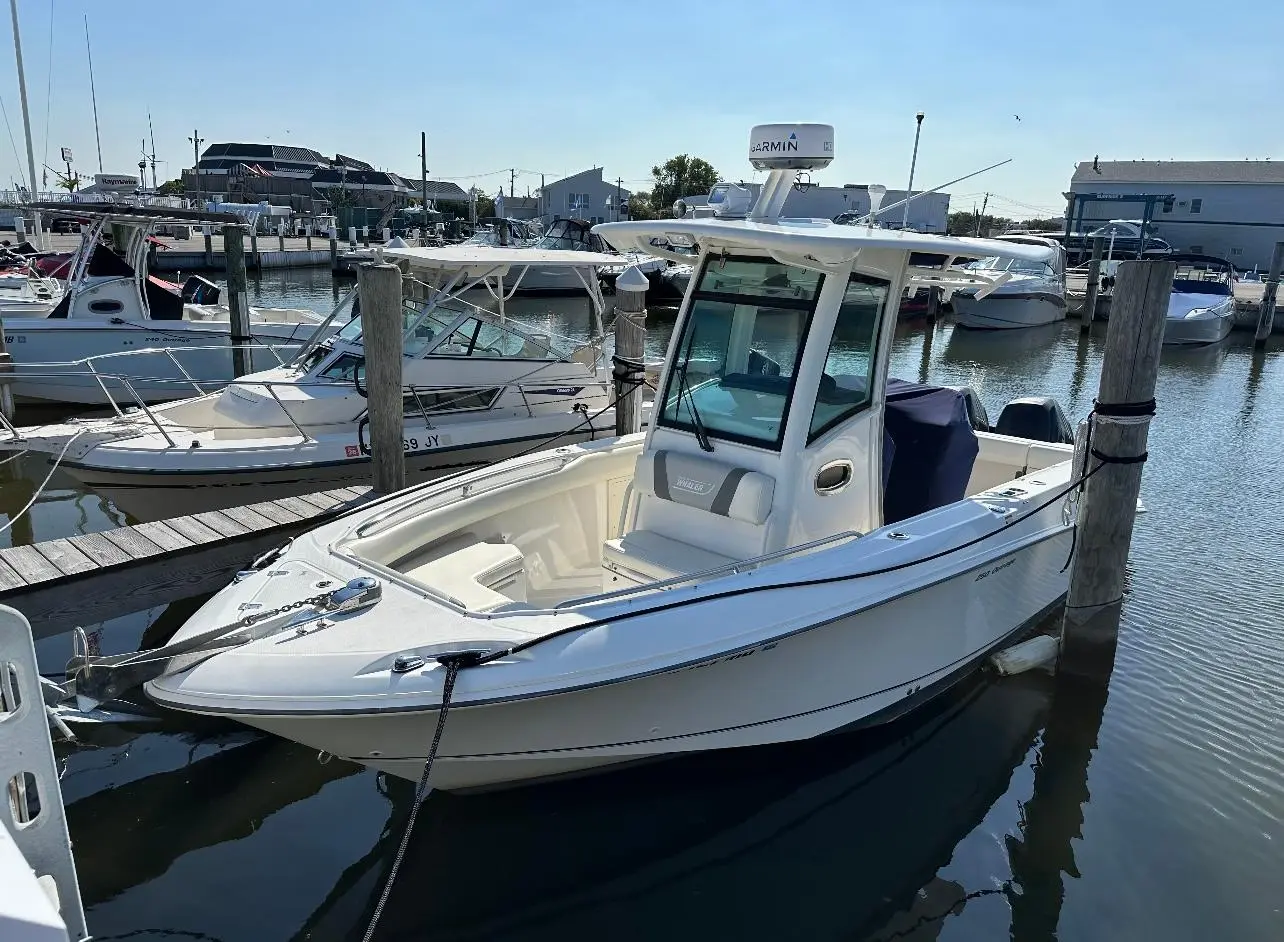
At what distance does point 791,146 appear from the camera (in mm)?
4695

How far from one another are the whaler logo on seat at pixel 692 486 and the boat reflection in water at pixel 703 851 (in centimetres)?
133

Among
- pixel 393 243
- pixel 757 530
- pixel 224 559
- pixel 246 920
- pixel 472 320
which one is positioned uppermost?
pixel 393 243

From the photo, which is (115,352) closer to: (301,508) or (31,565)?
(301,508)

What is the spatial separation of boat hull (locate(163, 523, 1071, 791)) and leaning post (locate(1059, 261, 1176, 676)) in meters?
0.68

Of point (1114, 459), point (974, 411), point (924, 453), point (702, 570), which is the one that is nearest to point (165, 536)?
point (702, 570)

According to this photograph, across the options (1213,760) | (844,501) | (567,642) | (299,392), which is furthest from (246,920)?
(299,392)

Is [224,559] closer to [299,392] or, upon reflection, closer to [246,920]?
[246,920]

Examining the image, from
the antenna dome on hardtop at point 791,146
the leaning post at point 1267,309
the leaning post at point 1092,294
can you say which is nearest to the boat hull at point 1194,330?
the leaning post at point 1267,309

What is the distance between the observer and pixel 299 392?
853cm

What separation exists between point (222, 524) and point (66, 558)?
32.3 inches

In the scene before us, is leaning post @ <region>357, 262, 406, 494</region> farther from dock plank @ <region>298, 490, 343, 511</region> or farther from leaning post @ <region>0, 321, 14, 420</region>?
leaning post @ <region>0, 321, 14, 420</region>

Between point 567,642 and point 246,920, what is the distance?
1.79 metres

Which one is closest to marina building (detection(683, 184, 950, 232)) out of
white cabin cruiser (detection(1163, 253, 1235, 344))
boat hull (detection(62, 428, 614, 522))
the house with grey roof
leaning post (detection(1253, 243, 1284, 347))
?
the house with grey roof

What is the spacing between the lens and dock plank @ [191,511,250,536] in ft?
16.9
